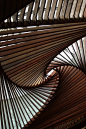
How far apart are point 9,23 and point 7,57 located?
121cm

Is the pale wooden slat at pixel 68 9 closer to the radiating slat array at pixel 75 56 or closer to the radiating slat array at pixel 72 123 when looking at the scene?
the radiating slat array at pixel 75 56

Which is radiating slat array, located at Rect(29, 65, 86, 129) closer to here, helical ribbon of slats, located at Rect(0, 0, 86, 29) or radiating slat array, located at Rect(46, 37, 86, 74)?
radiating slat array, located at Rect(46, 37, 86, 74)

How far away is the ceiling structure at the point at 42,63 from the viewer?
377 centimetres

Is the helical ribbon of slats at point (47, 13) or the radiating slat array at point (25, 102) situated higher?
the helical ribbon of slats at point (47, 13)

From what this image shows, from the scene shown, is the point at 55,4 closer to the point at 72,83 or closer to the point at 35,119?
the point at 72,83

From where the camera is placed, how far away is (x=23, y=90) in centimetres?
900

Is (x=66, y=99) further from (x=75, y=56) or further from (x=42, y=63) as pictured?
(x=42, y=63)

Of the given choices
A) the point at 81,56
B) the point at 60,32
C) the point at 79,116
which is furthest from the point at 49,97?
the point at 60,32

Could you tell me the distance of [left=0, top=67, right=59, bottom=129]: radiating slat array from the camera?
25.6ft

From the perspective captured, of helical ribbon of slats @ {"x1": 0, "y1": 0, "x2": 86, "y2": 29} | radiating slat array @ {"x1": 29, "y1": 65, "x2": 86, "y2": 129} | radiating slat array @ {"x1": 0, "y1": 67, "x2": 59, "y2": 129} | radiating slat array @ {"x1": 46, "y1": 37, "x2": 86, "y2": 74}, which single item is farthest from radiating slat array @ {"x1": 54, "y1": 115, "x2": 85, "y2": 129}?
helical ribbon of slats @ {"x1": 0, "y1": 0, "x2": 86, "y2": 29}

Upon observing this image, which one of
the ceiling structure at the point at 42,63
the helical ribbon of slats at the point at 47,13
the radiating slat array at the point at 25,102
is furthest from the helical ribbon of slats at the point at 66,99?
the helical ribbon of slats at the point at 47,13

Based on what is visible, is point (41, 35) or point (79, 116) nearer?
point (41, 35)

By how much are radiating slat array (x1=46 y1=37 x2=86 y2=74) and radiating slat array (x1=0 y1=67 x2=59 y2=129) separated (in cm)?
213

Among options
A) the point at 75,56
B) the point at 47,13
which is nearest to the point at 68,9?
the point at 47,13
